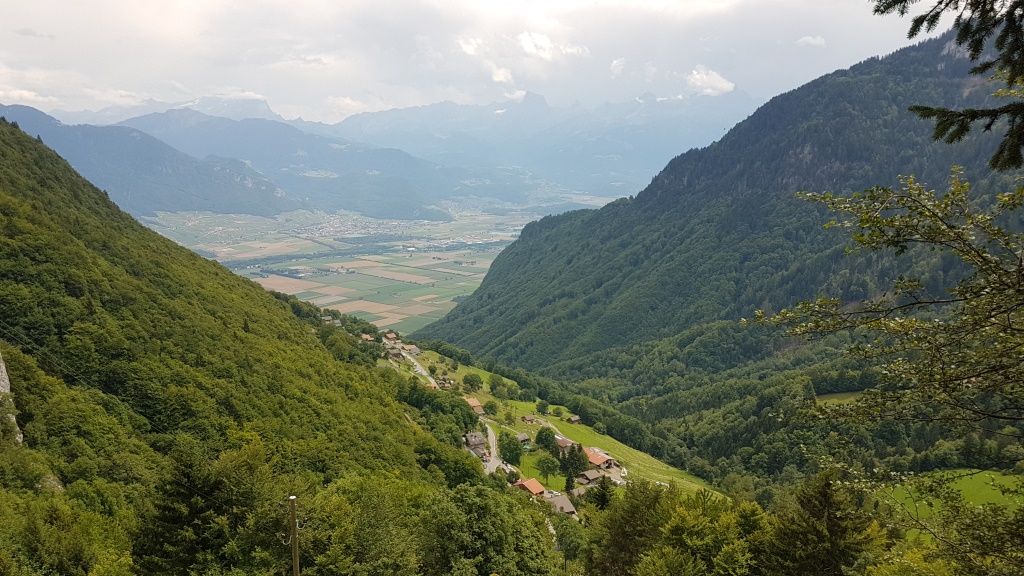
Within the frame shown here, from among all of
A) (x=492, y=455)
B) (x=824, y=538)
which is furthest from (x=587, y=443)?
(x=824, y=538)

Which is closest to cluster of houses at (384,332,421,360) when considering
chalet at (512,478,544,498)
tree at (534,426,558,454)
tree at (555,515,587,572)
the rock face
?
tree at (534,426,558,454)

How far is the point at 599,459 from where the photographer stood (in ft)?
334

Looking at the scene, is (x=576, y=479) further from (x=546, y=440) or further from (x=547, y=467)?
(x=546, y=440)

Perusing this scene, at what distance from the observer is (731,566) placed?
2869cm

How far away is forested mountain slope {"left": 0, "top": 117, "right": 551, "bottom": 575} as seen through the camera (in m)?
25.2

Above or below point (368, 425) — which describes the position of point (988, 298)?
above

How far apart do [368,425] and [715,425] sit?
102 metres

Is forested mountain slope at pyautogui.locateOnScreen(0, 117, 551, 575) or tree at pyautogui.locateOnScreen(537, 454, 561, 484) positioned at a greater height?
forested mountain slope at pyautogui.locateOnScreen(0, 117, 551, 575)

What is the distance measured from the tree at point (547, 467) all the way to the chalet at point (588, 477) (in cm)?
532

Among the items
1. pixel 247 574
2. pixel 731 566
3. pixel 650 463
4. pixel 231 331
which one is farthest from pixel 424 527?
pixel 650 463

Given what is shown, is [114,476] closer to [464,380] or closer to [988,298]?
[988,298]

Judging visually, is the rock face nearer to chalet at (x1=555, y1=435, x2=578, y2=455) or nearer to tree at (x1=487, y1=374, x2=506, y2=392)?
chalet at (x1=555, y1=435, x2=578, y2=455)

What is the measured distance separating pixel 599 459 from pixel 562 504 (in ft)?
91.0

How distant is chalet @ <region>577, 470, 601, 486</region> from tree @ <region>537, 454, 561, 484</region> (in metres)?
5.32
